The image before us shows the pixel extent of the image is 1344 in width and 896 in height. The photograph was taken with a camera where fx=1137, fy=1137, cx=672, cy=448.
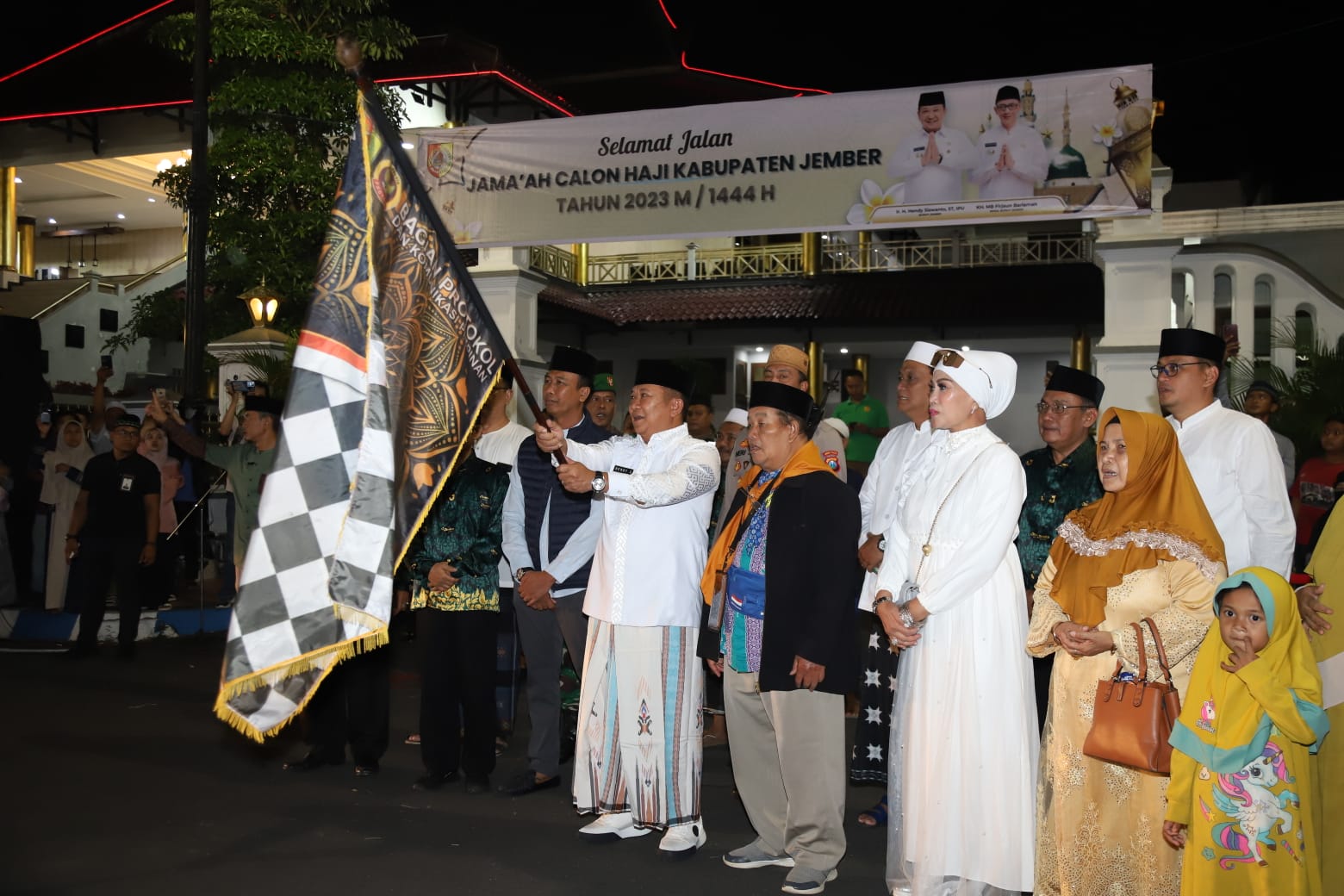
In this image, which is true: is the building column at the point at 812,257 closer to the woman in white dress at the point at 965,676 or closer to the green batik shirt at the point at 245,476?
the green batik shirt at the point at 245,476

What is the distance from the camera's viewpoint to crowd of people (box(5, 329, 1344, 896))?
11.5 ft

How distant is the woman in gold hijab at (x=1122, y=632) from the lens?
3637mm

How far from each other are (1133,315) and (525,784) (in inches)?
276

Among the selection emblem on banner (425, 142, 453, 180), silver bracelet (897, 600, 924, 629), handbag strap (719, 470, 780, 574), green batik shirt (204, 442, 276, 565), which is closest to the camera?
silver bracelet (897, 600, 924, 629)

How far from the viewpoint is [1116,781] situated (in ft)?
12.2

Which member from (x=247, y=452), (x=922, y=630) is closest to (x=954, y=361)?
(x=922, y=630)

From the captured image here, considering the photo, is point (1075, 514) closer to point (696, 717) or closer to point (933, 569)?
point (933, 569)

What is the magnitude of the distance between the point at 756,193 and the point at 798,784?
569 cm

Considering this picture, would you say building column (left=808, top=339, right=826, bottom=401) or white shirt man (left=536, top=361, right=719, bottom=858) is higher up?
building column (left=808, top=339, right=826, bottom=401)

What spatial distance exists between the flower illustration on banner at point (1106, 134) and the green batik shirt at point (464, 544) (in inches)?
207

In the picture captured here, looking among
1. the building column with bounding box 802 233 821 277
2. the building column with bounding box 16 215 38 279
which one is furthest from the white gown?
the building column with bounding box 16 215 38 279

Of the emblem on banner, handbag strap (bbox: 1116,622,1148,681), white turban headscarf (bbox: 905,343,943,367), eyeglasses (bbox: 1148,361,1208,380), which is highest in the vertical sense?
the emblem on banner

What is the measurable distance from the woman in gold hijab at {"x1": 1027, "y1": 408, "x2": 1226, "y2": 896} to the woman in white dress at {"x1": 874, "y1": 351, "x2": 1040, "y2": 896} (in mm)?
132

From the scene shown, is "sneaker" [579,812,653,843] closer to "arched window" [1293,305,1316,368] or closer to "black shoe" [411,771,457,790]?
"black shoe" [411,771,457,790]
